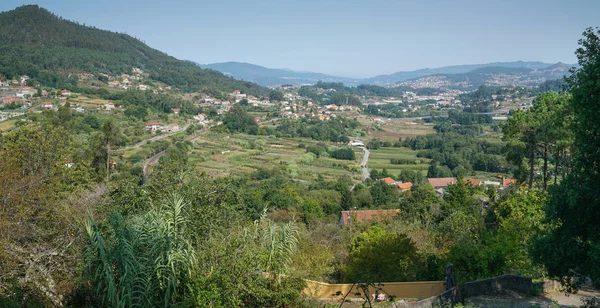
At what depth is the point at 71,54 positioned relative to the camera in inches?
2822

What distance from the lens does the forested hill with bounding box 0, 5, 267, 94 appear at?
60.2m

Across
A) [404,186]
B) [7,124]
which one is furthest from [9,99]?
[404,186]

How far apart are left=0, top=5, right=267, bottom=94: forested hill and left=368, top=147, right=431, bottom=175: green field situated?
135 ft

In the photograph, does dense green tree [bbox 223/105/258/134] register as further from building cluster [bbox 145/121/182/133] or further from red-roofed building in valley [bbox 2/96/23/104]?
red-roofed building in valley [bbox 2/96/23/104]

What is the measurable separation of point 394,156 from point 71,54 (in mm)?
56010

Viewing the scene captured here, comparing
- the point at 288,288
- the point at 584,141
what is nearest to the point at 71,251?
the point at 288,288

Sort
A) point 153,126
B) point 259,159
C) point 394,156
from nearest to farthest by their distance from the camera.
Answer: point 259,159 < point 153,126 < point 394,156

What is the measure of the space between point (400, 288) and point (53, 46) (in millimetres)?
80366

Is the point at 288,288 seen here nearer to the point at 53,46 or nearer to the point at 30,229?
the point at 30,229

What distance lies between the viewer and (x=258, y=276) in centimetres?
566

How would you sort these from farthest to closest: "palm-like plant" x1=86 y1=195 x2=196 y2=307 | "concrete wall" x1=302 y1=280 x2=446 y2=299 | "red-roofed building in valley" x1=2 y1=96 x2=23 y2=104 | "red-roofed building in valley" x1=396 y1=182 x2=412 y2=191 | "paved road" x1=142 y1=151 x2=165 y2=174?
"red-roofed building in valley" x1=2 y1=96 x2=23 y2=104, "red-roofed building in valley" x1=396 y1=182 x2=412 y2=191, "paved road" x1=142 y1=151 x2=165 y2=174, "concrete wall" x1=302 y1=280 x2=446 y2=299, "palm-like plant" x1=86 y1=195 x2=196 y2=307

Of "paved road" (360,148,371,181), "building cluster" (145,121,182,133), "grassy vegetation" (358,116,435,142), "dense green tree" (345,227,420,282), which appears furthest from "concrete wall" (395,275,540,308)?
"grassy vegetation" (358,116,435,142)

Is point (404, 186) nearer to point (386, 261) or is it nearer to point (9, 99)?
point (386, 261)

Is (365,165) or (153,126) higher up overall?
(153,126)
